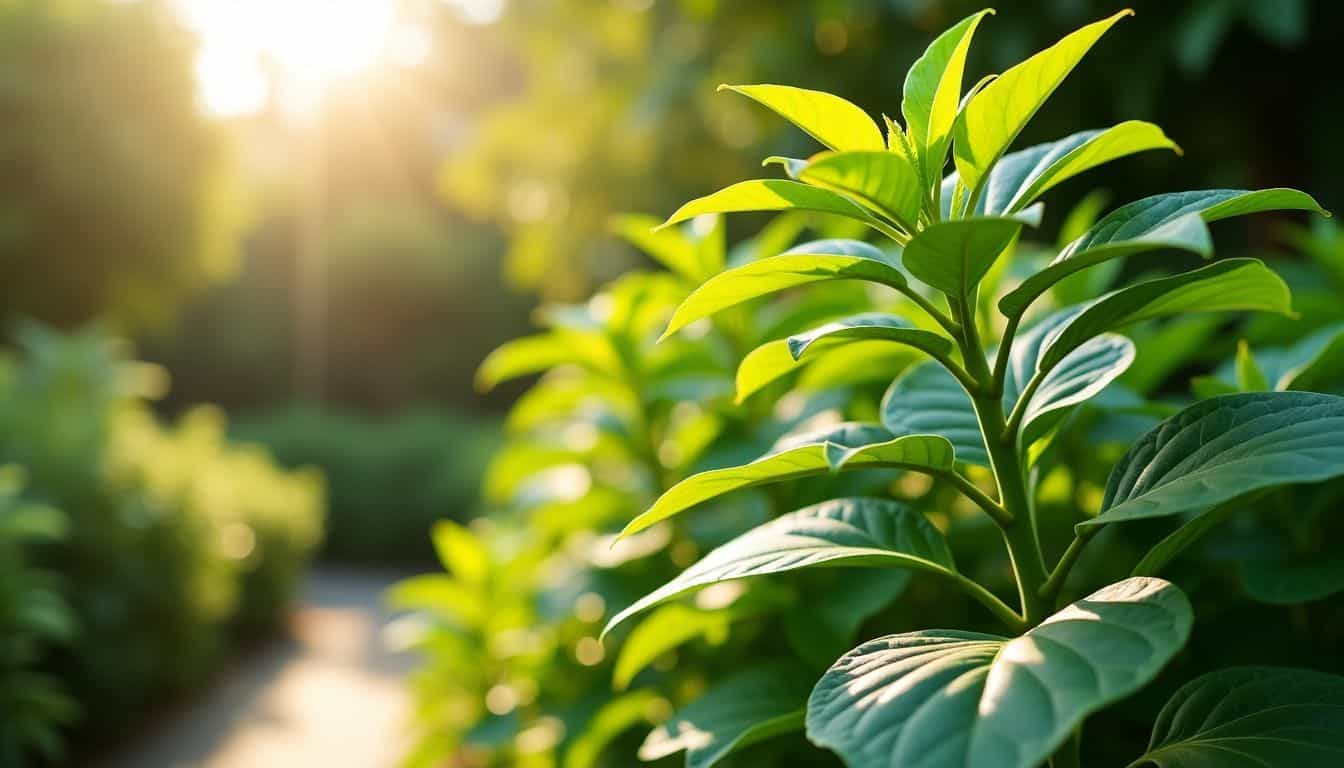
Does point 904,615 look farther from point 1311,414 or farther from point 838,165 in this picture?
point 838,165

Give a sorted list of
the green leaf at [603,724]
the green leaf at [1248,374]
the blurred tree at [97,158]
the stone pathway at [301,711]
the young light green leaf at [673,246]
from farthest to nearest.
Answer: the blurred tree at [97,158] → the stone pathway at [301,711] → the young light green leaf at [673,246] → the green leaf at [603,724] → the green leaf at [1248,374]

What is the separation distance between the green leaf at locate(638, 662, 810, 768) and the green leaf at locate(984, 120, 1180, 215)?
44 centimetres

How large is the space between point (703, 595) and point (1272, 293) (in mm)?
764

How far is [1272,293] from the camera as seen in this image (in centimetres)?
68

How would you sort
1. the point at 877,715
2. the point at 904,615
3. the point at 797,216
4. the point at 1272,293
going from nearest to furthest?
the point at 877,715, the point at 1272,293, the point at 904,615, the point at 797,216

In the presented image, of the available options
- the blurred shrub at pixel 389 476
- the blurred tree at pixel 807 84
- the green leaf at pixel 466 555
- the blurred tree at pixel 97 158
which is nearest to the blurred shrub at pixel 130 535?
the blurred tree at pixel 807 84

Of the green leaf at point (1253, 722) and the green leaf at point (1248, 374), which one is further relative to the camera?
the green leaf at point (1248, 374)

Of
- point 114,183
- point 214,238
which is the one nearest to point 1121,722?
point 114,183

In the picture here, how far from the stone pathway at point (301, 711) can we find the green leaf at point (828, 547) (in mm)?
3676

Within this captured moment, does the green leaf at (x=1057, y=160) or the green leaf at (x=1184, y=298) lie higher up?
the green leaf at (x=1057, y=160)

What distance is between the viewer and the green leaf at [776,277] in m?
0.71

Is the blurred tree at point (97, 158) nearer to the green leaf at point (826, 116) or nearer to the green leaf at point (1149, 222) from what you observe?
the green leaf at point (826, 116)

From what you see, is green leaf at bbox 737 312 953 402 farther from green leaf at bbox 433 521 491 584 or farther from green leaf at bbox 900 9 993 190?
green leaf at bbox 433 521 491 584

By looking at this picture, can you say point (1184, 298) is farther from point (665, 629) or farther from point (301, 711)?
point (301, 711)
